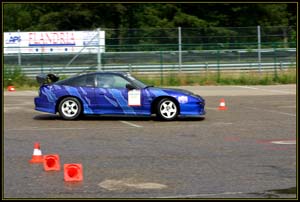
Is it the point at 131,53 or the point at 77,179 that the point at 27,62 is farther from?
the point at 77,179

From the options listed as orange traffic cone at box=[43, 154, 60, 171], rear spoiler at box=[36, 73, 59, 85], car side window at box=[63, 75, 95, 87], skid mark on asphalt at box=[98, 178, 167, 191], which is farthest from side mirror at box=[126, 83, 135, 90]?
skid mark on asphalt at box=[98, 178, 167, 191]

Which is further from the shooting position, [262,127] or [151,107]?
[151,107]

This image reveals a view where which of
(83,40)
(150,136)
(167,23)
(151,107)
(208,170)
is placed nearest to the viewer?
(208,170)

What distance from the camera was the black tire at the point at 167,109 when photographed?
17.2 m

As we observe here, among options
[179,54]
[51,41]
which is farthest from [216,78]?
[51,41]

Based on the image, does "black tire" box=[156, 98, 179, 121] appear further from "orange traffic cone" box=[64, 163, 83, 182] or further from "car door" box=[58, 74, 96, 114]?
"orange traffic cone" box=[64, 163, 83, 182]

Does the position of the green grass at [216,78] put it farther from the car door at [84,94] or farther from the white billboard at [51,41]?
the car door at [84,94]

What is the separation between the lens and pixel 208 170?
1032 centimetres

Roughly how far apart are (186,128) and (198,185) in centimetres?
662

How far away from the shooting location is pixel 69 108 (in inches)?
686

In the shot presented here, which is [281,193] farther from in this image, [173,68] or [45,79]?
[173,68]

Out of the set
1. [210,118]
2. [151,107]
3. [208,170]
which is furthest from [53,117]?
[208,170]

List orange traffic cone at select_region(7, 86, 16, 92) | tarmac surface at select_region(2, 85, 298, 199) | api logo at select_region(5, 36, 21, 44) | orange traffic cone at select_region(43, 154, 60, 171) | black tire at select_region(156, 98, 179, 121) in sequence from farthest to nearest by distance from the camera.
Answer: api logo at select_region(5, 36, 21, 44) < orange traffic cone at select_region(7, 86, 16, 92) < black tire at select_region(156, 98, 179, 121) < orange traffic cone at select_region(43, 154, 60, 171) < tarmac surface at select_region(2, 85, 298, 199)

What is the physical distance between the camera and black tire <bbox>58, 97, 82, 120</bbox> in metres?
17.4
